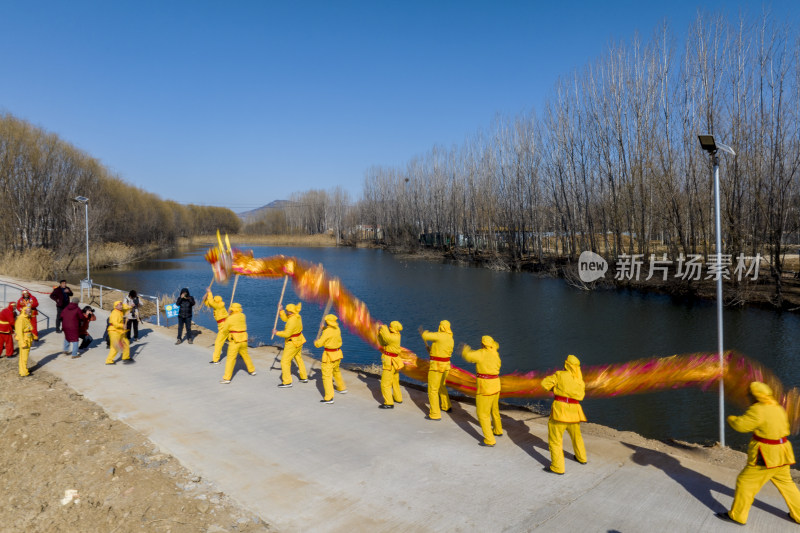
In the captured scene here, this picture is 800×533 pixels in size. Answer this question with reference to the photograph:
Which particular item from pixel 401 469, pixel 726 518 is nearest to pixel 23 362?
pixel 401 469

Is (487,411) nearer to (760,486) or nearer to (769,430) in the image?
(760,486)

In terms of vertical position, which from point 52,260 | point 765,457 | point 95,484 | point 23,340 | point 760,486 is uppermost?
point 52,260

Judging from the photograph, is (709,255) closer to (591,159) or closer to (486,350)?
(591,159)

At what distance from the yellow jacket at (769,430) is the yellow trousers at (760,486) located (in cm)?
8

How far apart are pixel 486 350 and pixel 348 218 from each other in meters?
93.6

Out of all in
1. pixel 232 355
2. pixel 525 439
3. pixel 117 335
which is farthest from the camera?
pixel 117 335

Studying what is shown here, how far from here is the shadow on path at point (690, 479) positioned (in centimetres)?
542

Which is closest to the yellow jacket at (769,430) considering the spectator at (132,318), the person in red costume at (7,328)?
the spectator at (132,318)

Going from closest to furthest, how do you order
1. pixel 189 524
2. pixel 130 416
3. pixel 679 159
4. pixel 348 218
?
pixel 189 524, pixel 130 416, pixel 679 159, pixel 348 218

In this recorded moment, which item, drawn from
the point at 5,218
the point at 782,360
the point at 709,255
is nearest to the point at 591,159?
the point at 709,255

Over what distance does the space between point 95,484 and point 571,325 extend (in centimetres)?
1938

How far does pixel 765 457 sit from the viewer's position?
4965 millimetres

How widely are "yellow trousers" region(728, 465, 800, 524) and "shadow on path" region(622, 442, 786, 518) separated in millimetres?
283

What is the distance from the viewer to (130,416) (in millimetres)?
8062
